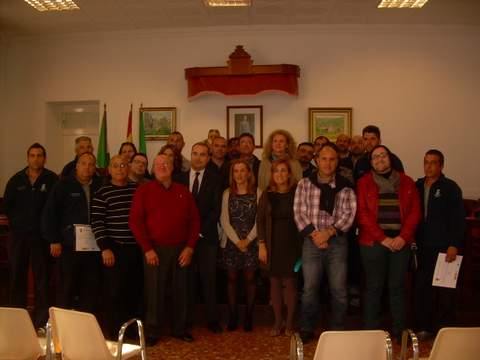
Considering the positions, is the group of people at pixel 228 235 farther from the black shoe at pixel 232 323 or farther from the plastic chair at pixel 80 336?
the plastic chair at pixel 80 336

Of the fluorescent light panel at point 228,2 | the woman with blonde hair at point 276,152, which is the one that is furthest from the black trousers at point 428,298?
the fluorescent light panel at point 228,2

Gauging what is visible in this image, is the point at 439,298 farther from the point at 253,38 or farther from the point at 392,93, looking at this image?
the point at 253,38

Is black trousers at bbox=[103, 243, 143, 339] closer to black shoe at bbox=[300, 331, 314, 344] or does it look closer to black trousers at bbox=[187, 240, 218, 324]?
black trousers at bbox=[187, 240, 218, 324]

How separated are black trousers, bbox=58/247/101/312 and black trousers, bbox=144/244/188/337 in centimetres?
45

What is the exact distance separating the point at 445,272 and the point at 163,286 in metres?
2.22

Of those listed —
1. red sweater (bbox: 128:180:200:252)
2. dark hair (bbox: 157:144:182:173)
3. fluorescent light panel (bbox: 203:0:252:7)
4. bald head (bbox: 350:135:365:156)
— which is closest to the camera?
red sweater (bbox: 128:180:200:252)

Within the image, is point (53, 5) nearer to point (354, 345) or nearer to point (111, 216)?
point (111, 216)

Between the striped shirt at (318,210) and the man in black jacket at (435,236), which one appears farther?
the man in black jacket at (435,236)

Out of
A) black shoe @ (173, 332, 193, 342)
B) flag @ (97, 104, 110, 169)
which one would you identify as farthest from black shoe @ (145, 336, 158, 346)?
flag @ (97, 104, 110, 169)

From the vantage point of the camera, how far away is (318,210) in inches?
139

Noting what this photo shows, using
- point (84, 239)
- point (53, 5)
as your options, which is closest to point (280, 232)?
point (84, 239)

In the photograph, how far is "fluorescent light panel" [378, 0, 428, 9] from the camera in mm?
5581

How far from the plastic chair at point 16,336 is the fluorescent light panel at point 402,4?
526 cm

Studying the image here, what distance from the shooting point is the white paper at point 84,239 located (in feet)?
11.7
